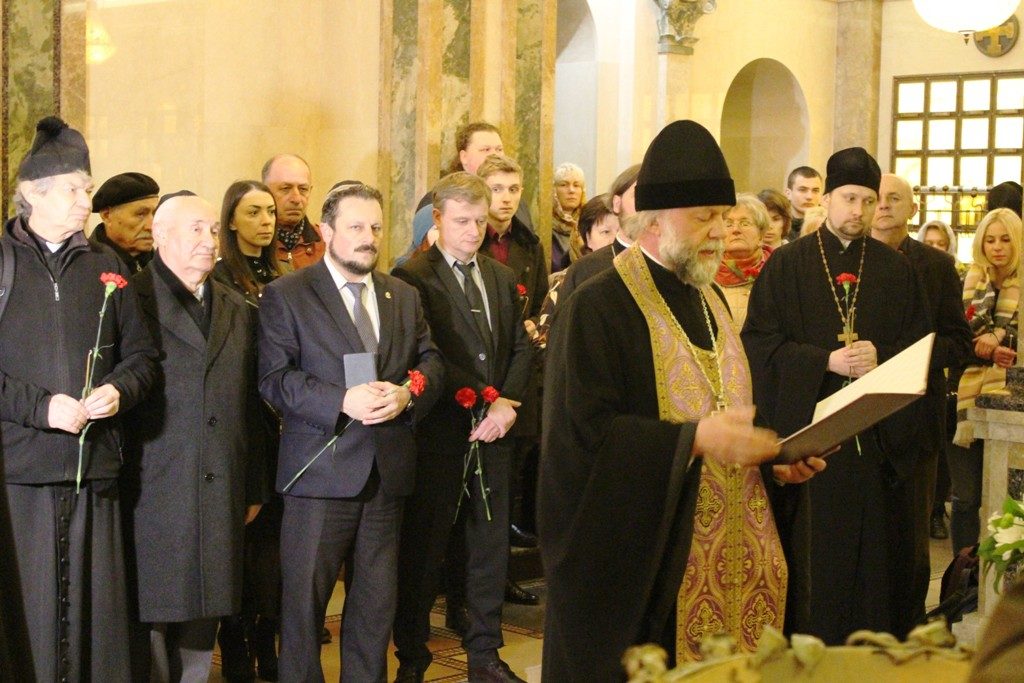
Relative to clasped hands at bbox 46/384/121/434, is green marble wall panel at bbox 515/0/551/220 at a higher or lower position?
higher

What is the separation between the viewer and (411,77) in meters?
8.41

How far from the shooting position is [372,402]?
4875 mm

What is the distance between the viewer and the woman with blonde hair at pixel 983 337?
293 inches

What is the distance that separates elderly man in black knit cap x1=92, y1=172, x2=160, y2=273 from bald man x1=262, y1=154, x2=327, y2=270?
834mm

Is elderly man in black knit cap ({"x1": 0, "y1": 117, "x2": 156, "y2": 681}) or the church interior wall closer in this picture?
elderly man in black knit cap ({"x1": 0, "y1": 117, "x2": 156, "y2": 681})

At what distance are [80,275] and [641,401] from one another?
6.44ft

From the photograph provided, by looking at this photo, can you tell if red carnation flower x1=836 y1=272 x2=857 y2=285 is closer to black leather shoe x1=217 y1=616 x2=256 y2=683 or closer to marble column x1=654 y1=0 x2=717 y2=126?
black leather shoe x1=217 y1=616 x2=256 y2=683

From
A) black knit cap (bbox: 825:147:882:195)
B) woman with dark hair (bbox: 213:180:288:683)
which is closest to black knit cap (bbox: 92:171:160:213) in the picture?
woman with dark hair (bbox: 213:180:288:683)

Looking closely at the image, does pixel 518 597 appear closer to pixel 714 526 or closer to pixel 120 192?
pixel 120 192

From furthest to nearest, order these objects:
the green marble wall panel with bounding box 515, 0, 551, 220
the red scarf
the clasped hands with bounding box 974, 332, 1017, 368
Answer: the green marble wall panel with bounding box 515, 0, 551, 220, the clasped hands with bounding box 974, 332, 1017, 368, the red scarf

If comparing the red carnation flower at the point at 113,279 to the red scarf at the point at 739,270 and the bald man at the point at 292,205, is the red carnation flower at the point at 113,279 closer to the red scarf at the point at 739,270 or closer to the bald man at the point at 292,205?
the bald man at the point at 292,205

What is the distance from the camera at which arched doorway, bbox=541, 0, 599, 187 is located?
11750 millimetres

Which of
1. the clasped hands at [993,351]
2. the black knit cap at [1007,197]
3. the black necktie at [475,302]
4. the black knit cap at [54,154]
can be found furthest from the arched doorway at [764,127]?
the black knit cap at [54,154]

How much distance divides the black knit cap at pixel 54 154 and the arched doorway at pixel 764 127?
10.1 m
